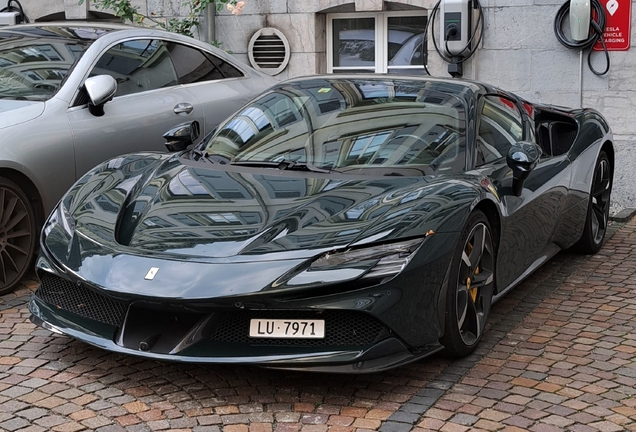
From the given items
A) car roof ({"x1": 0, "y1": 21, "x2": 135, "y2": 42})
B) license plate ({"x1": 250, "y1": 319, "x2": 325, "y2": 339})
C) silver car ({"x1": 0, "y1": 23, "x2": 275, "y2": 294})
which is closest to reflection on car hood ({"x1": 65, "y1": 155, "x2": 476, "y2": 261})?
license plate ({"x1": 250, "y1": 319, "x2": 325, "y2": 339})

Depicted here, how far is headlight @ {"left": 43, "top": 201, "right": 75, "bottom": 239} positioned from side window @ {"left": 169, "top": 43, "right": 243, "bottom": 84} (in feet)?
8.64

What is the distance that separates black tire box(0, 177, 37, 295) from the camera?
19.4 feet

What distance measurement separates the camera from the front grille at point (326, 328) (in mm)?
4250

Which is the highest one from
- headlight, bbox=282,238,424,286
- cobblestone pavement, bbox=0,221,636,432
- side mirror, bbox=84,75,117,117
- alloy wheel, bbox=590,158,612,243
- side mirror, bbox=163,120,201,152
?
side mirror, bbox=84,75,117,117

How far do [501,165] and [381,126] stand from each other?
2.29 ft

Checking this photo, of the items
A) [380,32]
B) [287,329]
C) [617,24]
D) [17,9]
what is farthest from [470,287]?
[17,9]

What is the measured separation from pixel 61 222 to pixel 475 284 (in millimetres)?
2066

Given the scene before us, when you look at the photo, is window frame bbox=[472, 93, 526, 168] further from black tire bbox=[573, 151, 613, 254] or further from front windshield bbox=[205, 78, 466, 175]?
black tire bbox=[573, 151, 613, 254]

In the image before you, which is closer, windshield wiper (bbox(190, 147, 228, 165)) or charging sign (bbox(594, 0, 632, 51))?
windshield wiper (bbox(190, 147, 228, 165))

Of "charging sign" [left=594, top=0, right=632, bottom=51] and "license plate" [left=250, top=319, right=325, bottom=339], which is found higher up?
"charging sign" [left=594, top=0, right=632, bottom=51]

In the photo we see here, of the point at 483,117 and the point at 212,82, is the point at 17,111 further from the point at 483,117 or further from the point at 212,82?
the point at 483,117

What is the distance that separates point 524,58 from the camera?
10.2m

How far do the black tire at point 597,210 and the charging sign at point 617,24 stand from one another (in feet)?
8.91

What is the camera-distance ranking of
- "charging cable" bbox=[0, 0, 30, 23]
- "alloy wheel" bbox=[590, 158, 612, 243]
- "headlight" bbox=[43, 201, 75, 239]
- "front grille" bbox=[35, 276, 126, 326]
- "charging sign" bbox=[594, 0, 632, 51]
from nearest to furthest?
1. "front grille" bbox=[35, 276, 126, 326]
2. "headlight" bbox=[43, 201, 75, 239]
3. "alloy wheel" bbox=[590, 158, 612, 243]
4. "charging sign" bbox=[594, 0, 632, 51]
5. "charging cable" bbox=[0, 0, 30, 23]
